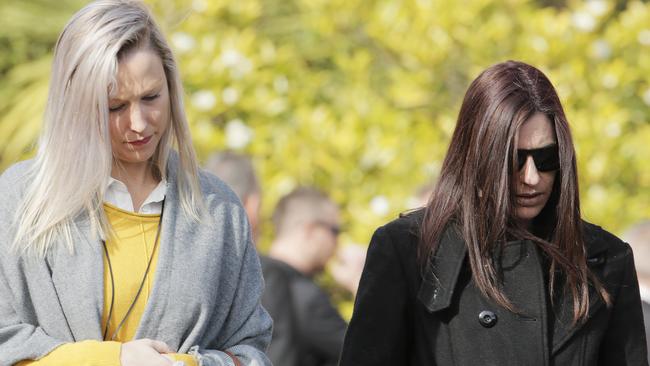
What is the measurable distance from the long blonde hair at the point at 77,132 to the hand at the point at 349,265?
3134 millimetres

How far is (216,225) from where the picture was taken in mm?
3354

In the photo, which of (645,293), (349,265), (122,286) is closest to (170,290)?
(122,286)

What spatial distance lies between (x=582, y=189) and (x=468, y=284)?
3.49 m

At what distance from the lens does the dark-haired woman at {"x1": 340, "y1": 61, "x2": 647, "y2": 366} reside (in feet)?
10.6

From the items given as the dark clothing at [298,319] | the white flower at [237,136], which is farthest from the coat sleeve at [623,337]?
the white flower at [237,136]

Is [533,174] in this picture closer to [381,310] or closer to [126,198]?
[381,310]

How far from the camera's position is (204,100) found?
270 inches

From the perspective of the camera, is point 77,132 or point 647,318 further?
point 647,318

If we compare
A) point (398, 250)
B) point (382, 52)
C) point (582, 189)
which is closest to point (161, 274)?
point (398, 250)

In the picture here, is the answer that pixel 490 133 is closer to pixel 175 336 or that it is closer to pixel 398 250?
pixel 398 250

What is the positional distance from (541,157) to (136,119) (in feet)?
3.18

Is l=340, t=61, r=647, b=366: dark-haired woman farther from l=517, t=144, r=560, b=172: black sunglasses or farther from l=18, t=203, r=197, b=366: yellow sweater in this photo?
l=18, t=203, r=197, b=366: yellow sweater

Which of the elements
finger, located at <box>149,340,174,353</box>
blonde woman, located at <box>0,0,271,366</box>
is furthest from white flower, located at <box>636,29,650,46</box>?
finger, located at <box>149,340,174,353</box>

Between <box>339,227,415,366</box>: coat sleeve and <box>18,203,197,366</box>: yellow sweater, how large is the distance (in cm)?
42
